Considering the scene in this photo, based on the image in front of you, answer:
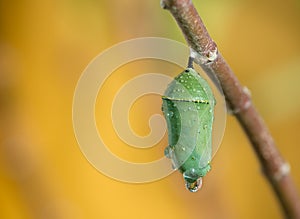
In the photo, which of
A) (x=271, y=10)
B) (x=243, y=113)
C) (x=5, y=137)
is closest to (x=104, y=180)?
(x=5, y=137)

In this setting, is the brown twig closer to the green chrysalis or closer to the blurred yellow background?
the green chrysalis

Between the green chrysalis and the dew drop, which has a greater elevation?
the green chrysalis

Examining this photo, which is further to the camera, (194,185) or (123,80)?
(123,80)

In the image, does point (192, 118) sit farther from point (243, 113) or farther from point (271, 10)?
point (271, 10)

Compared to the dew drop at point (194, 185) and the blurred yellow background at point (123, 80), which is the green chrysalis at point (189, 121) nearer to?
the dew drop at point (194, 185)

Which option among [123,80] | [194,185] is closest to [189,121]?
[194,185]

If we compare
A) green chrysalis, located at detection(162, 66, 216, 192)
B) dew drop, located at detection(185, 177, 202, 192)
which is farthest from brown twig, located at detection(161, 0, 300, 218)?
dew drop, located at detection(185, 177, 202, 192)

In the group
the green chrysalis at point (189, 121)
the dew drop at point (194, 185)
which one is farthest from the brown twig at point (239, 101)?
the dew drop at point (194, 185)

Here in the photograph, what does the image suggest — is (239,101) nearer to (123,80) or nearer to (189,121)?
(189,121)
